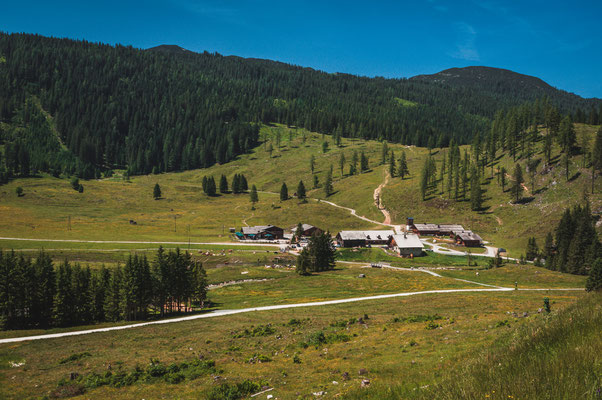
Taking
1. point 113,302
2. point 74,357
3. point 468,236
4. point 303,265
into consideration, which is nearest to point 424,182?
point 468,236

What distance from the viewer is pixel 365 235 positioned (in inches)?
5128

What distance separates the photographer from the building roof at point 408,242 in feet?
366

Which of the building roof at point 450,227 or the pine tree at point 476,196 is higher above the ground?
the pine tree at point 476,196

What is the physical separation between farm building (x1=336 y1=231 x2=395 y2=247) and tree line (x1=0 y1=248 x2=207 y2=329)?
79.0 meters

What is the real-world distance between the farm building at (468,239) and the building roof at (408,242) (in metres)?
20.1

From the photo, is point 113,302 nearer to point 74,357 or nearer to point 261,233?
point 74,357

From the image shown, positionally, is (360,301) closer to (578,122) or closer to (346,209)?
(346,209)

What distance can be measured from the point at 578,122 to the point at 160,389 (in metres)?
234

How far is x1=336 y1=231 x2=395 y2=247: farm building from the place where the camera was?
128 metres

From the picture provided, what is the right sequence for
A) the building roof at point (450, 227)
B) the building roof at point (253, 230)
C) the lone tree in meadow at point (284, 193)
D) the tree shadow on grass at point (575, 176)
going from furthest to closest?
1. the lone tree in meadow at point (284, 193)
2. the building roof at point (253, 230)
3. the building roof at point (450, 227)
4. the tree shadow on grass at point (575, 176)

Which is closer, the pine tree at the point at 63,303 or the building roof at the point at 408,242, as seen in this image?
the pine tree at the point at 63,303

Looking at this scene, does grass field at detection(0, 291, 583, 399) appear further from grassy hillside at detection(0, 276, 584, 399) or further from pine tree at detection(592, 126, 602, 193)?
pine tree at detection(592, 126, 602, 193)

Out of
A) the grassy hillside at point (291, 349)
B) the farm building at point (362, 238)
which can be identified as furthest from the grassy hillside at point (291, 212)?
the grassy hillside at point (291, 349)

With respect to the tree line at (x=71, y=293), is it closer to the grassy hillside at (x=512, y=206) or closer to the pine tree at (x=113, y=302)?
the pine tree at (x=113, y=302)
